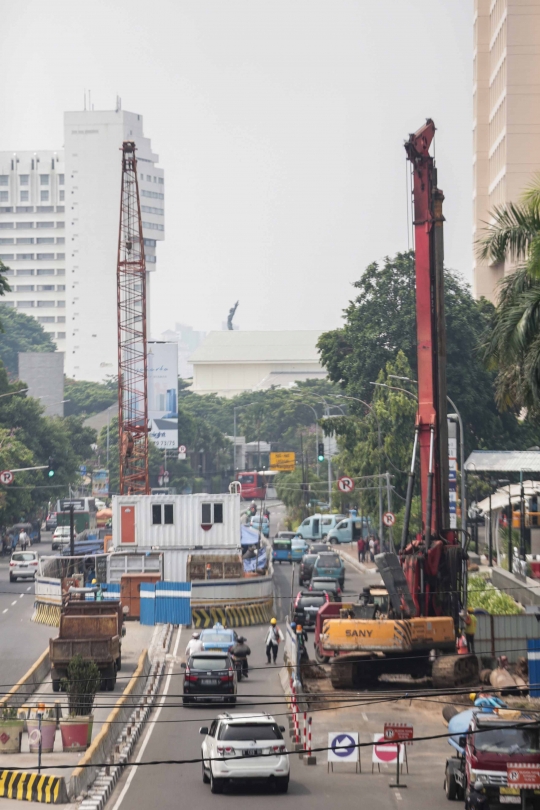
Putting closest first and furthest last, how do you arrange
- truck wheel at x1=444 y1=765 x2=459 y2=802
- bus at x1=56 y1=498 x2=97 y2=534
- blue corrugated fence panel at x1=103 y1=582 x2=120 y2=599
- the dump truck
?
1. truck wheel at x1=444 y1=765 x2=459 y2=802
2. the dump truck
3. blue corrugated fence panel at x1=103 y1=582 x2=120 y2=599
4. bus at x1=56 y1=498 x2=97 y2=534

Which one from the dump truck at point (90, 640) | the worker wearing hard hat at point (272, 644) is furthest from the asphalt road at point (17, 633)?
the worker wearing hard hat at point (272, 644)

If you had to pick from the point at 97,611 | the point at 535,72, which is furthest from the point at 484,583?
the point at 535,72

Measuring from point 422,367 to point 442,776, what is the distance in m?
13.6

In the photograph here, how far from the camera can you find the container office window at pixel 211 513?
56.4m

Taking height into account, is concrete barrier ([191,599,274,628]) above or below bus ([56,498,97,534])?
below

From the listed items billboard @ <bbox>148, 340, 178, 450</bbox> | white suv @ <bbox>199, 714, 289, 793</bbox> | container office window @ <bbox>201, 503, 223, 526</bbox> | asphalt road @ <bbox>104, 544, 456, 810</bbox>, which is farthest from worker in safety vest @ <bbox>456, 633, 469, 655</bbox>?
billboard @ <bbox>148, 340, 178, 450</bbox>

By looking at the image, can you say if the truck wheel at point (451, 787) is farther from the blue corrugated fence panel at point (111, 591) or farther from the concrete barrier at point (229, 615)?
the blue corrugated fence panel at point (111, 591)

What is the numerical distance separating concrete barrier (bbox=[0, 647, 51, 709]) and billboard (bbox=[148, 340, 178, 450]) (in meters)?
86.9

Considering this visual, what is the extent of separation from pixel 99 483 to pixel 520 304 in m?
116

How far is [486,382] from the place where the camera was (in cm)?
8344

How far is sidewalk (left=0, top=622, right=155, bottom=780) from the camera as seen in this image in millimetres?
24453

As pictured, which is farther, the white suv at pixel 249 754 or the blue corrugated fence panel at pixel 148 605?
the blue corrugated fence panel at pixel 148 605

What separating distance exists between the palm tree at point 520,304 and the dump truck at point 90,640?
12.6 m

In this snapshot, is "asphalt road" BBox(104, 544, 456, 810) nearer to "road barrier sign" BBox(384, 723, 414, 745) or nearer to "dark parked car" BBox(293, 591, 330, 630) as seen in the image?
"road barrier sign" BBox(384, 723, 414, 745)
